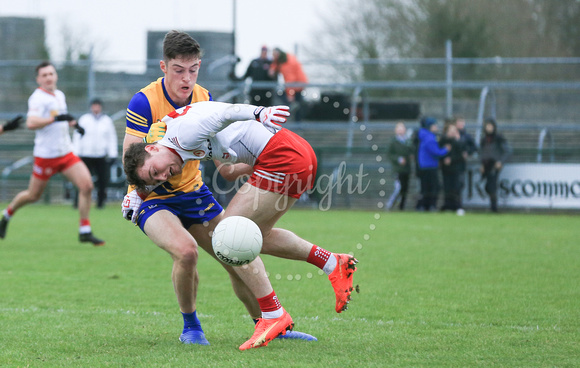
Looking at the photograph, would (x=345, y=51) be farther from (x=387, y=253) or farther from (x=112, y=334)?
(x=112, y=334)

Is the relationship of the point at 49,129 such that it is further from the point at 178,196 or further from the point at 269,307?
the point at 269,307

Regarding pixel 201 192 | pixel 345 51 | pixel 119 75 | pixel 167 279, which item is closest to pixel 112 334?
pixel 201 192

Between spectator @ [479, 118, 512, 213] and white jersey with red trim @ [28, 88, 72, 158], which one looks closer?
white jersey with red trim @ [28, 88, 72, 158]

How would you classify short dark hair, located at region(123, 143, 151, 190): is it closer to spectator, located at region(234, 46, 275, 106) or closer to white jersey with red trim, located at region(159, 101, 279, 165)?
white jersey with red trim, located at region(159, 101, 279, 165)

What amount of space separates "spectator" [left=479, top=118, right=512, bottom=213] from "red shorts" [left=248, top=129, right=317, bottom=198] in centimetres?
1355

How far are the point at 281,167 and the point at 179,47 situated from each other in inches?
44.2

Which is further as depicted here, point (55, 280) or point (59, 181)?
point (59, 181)

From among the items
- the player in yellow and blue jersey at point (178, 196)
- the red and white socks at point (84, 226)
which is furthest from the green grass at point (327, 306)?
the player in yellow and blue jersey at point (178, 196)

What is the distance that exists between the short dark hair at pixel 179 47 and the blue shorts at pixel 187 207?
3.15 ft

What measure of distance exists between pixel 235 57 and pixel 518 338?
1600cm

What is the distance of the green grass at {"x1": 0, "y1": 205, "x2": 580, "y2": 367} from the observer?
15.9ft

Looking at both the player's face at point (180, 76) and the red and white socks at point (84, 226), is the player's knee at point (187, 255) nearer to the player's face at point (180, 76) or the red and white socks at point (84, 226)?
the player's face at point (180, 76)

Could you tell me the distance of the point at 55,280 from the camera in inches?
320

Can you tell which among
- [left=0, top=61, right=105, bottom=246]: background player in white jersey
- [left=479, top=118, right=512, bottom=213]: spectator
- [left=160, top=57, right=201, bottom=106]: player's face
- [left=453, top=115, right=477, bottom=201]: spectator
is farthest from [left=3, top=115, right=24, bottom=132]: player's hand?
[left=479, top=118, right=512, bottom=213]: spectator
